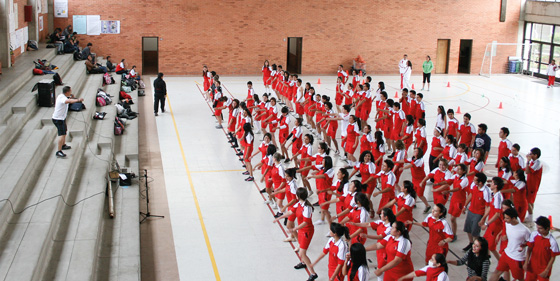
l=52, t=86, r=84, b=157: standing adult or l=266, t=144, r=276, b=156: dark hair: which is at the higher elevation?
l=52, t=86, r=84, b=157: standing adult

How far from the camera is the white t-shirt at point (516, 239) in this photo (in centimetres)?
944

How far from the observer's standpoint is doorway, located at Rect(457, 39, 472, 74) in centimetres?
3594

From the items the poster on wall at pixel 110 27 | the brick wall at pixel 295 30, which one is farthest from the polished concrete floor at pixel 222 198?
the poster on wall at pixel 110 27

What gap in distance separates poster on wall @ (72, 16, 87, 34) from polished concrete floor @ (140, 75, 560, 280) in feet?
22.8

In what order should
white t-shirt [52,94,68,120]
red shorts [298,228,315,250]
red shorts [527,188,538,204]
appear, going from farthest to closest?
white t-shirt [52,94,68,120] → red shorts [527,188,538,204] → red shorts [298,228,315,250]

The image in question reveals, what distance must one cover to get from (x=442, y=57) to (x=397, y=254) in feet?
95.3

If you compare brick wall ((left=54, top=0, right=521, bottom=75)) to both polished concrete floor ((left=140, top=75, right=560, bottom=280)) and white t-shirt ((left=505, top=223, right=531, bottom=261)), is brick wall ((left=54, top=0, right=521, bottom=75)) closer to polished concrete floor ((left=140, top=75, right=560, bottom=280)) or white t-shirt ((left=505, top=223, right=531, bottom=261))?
polished concrete floor ((left=140, top=75, right=560, bottom=280))

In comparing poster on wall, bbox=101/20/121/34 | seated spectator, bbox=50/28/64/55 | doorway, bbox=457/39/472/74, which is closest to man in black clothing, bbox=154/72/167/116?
seated spectator, bbox=50/28/64/55

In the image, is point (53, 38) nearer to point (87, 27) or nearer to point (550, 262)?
point (87, 27)

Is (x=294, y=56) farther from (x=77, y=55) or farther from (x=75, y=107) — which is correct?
(x=75, y=107)

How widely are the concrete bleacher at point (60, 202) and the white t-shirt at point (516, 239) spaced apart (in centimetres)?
612

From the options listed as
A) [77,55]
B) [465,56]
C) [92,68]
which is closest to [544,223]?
[92,68]

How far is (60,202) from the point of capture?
11.1 m

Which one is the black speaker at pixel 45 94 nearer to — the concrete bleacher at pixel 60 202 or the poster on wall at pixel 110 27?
the concrete bleacher at pixel 60 202
